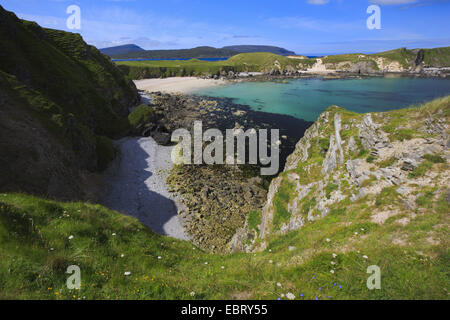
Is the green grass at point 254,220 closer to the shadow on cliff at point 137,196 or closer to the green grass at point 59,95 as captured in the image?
the shadow on cliff at point 137,196

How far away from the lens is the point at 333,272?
24.2 feet

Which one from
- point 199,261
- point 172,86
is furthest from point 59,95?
point 172,86

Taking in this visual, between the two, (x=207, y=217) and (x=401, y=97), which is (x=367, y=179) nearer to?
(x=207, y=217)

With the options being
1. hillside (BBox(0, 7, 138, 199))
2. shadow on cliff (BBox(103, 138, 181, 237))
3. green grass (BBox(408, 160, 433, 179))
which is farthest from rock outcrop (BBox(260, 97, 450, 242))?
hillside (BBox(0, 7, 138, 199))

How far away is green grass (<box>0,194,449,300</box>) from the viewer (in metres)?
6.01

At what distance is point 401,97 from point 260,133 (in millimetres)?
80263

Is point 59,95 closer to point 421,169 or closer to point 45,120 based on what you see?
point 45,120

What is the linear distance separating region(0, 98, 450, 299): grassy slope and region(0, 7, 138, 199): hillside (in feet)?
39.8

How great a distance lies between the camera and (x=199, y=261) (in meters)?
9.94

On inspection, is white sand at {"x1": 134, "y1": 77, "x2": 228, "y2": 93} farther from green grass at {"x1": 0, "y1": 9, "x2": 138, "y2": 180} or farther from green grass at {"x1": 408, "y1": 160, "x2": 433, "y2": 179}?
green grass at {"x1": 408, "y1": 160, "x2": 433, "y2": 179}

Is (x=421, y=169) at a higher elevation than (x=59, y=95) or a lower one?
lower

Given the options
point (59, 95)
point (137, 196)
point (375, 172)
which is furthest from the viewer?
point (59, 95)

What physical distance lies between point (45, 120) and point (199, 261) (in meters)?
27.6

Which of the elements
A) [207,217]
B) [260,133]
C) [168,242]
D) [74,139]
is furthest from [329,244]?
[260,133]
